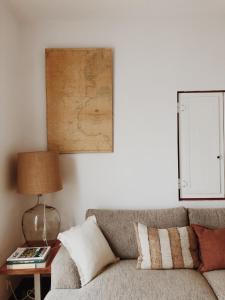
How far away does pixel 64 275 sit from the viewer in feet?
6.39

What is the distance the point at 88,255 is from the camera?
205 centimetres

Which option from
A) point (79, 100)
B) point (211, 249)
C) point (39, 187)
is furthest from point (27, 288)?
point (79, 100)

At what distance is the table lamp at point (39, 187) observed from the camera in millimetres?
2309

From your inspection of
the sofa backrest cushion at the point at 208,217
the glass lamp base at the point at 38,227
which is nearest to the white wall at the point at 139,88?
the sofa backrest cushion at the point at 208,217

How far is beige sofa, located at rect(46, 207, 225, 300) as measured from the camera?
5.97 ft

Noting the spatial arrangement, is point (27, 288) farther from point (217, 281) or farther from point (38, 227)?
point (217, 281)

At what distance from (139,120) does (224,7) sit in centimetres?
122

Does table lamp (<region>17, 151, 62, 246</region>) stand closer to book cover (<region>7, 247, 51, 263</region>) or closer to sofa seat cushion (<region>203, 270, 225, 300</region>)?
book cover (<region>7, 247, 51, 263</region>)

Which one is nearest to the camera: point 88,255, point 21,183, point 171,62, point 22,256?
point 88,255

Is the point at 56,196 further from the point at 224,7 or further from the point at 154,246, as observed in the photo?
the point at 224,7

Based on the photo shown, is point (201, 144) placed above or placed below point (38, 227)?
above

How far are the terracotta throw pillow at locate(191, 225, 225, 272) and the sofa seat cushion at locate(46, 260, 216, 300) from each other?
112mm

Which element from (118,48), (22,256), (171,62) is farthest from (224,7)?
(22,256)

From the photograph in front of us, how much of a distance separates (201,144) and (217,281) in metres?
1.23
